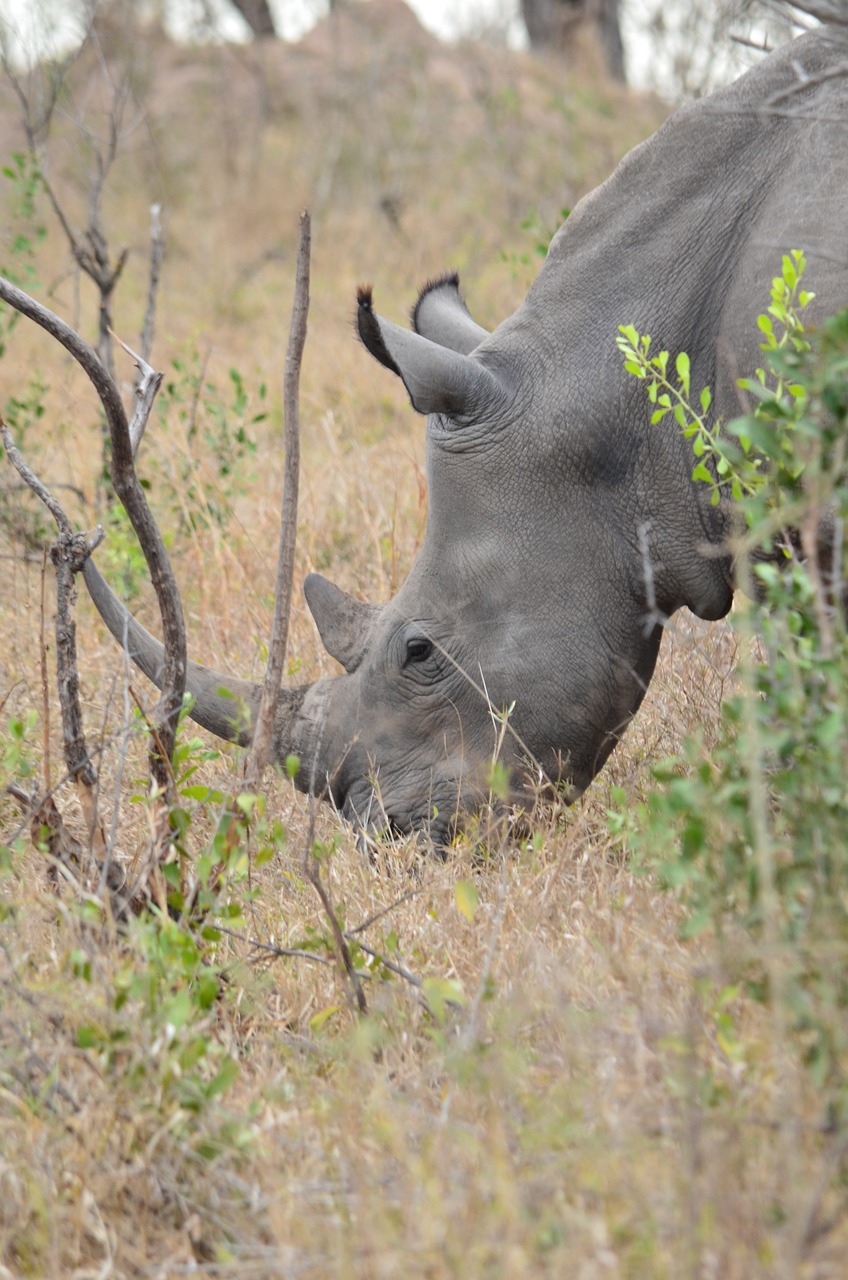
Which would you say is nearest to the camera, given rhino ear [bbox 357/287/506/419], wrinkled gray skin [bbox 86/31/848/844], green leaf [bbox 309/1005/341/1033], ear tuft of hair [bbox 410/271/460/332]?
green leaf [bbox 309/1005/341/1033]

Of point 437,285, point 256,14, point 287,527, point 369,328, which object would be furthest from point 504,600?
point 256,14

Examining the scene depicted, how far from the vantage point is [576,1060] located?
2465 mm

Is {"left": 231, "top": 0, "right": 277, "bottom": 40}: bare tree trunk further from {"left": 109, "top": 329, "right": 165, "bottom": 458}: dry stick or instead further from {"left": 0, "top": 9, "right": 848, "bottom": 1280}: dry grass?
{"left": 109, "top": 329, "right": 165, "bottom": 458}: dry stick

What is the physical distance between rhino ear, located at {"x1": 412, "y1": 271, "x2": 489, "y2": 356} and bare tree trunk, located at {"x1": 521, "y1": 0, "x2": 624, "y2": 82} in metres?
14.4

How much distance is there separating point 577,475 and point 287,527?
1.17 meters

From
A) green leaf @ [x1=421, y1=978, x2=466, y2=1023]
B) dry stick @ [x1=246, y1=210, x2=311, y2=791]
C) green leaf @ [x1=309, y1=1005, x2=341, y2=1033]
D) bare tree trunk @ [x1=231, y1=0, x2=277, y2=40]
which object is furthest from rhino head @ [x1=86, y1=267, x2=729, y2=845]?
bare tree trunk @ [x1=231, y1=0, x2=277, y2=40]

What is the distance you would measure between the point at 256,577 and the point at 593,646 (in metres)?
2.76

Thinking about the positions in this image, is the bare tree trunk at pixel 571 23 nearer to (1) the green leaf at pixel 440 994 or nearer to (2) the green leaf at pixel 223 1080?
(1) the green leaf at pixel 440 994

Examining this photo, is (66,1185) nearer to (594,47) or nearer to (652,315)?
(652,315)

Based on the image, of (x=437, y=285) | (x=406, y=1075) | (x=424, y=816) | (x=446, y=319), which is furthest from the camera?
(x=437, y=285)

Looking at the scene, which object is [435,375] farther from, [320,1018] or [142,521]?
[320,1018]

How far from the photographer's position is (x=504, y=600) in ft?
13.8

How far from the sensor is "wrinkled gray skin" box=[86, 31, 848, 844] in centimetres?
405

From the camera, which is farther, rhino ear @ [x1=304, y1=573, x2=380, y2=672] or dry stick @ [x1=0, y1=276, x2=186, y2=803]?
rhino ear @ [x1=304, y1=573, x2=380, y2=672]
